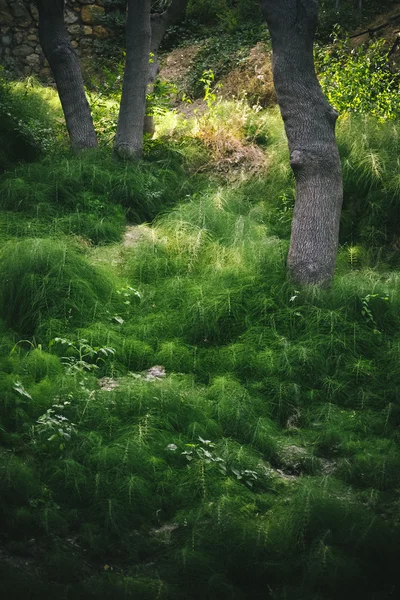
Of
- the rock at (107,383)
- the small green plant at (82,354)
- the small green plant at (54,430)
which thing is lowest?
the small green plant at (54,430)

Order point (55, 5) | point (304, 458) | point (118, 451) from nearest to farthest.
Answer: point (118, 451) → point (304, 458) → point (55, 5)

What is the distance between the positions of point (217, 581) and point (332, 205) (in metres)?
4.96

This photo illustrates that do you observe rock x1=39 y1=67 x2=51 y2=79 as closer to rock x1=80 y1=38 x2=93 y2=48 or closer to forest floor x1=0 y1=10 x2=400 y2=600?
rock x1=80 y1=38 x2=93 y2=48

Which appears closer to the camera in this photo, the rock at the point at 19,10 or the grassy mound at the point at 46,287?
the grassy mound at the point at 46,287

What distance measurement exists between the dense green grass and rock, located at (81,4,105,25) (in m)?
7.59

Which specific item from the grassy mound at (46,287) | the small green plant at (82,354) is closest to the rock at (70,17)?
the grassy mound at (46,287)

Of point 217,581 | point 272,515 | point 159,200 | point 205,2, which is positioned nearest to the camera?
point 217,581

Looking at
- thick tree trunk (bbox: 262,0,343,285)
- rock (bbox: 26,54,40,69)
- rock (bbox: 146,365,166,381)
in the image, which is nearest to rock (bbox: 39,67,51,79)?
rock (bbox: 26,54,40,69)

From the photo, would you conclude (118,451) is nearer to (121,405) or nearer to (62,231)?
(121,405)

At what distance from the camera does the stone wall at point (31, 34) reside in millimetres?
16469

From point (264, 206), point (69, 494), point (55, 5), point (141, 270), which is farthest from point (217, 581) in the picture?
point (55, 5)

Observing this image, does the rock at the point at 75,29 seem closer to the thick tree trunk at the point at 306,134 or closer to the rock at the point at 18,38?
the rock at the point at 18,38

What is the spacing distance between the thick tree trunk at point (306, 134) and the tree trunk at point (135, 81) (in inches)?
124

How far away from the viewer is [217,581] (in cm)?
472
